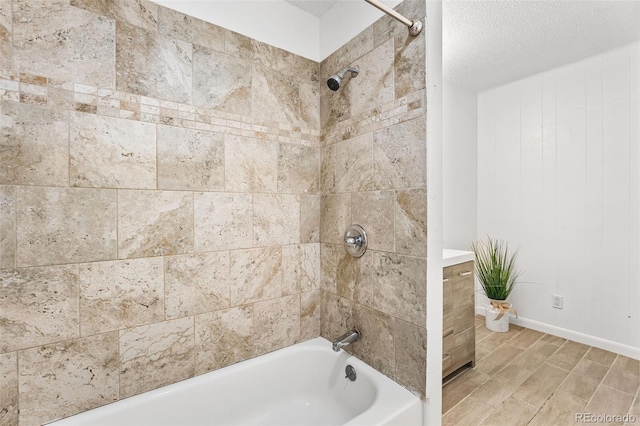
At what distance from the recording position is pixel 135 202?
1265 millimetres

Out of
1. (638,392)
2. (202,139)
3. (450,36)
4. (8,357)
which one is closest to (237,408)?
(8,357)

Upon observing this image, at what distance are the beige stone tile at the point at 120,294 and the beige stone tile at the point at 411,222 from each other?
1.11 metres

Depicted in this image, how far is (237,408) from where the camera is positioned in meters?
1.44

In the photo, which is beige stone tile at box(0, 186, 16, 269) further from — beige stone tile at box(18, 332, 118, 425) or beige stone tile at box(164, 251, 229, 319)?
beige stone tile at box(164, 251, 229, 319)

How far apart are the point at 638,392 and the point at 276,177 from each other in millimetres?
2780

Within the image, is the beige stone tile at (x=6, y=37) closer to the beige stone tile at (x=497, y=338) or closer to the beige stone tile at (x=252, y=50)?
the beige stone tile at (x=252, y=50)

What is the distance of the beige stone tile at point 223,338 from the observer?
142 centimetres

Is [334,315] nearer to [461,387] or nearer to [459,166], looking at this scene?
[461,387]

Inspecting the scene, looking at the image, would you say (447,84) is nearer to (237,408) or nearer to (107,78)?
(107,78)

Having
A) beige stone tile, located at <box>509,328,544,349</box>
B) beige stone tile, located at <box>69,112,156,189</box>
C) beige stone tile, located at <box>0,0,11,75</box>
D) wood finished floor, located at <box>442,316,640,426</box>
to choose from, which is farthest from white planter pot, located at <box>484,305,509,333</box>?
beige stone tile, located at <box>0,0,11,75</box>

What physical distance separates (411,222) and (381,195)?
0.22 m

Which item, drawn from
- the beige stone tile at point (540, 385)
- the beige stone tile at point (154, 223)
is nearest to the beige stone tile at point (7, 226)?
the beige stone tile at point (154, 223)

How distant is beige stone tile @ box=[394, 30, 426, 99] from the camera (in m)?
1.25

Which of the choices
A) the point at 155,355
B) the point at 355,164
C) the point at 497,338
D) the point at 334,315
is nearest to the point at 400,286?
the point at 334,315
